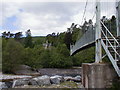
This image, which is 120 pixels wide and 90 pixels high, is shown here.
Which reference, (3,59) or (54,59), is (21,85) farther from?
(54,59)

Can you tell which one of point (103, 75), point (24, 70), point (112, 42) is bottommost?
point (24, 70)

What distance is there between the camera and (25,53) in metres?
31.2

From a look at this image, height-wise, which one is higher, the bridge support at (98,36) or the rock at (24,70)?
the bridge support at (98,36)

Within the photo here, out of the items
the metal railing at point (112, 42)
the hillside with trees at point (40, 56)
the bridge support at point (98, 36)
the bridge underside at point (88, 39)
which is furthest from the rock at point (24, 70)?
the metal railing at point (112, 42)

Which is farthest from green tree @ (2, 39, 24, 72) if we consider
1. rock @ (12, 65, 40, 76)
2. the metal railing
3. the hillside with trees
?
the metal railing

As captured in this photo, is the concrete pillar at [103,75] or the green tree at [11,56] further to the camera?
the green tree at [11,56]

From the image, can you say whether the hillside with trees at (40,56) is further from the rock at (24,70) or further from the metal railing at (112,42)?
the metal railing at (112,42)

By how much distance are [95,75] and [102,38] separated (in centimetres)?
128

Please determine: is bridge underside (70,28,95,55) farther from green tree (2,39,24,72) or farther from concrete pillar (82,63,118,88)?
green tree (2,39,24,72)

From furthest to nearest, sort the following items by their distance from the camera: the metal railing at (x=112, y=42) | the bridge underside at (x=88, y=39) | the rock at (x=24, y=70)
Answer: the rock at (x=24, y=70)
the bridge underside at (x=88, y=39)
the metal railing at (x=112, y=42)

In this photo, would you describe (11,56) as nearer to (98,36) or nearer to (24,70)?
(24,70)

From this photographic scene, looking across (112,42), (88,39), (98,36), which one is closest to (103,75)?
(112,42)

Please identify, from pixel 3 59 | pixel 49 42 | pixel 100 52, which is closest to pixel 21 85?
pixel 100 52

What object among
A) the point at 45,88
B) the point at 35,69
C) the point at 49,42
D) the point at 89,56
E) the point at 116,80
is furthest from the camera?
the point at 49,42
